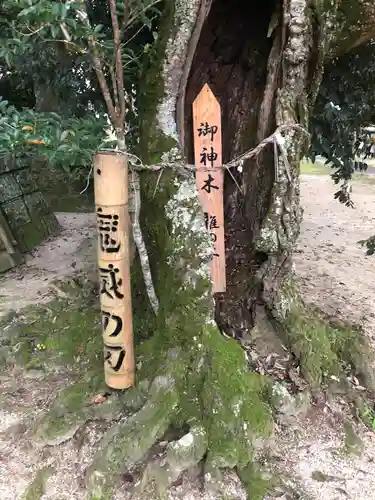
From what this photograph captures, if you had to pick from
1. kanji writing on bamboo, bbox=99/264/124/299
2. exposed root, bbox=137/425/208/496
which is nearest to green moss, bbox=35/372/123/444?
exposed root, bbox=137/425/208/496

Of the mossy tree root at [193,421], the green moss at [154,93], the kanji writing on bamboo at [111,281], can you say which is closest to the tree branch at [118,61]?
the green moss at [154,93]

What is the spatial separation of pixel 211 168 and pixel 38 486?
→ 1.74 metres

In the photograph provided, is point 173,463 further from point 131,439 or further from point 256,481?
point 256,481

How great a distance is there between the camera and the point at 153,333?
9.41ft

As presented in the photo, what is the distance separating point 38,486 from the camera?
2359mm

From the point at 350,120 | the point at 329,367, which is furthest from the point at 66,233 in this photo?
the point at 329,367

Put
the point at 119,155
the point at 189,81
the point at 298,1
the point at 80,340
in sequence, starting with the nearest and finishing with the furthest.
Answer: the point at 119,155
the point at 298,1
the point at 189,81
the point at 80,340

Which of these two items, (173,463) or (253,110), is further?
(253,110)

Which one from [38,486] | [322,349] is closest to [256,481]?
[322,349]

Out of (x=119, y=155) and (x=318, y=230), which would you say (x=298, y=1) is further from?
(x=318, y=230)

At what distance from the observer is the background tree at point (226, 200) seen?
2.29m

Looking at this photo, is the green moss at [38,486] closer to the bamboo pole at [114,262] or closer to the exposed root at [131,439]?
the exposed root at [131,439]

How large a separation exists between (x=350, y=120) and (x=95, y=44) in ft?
8.99

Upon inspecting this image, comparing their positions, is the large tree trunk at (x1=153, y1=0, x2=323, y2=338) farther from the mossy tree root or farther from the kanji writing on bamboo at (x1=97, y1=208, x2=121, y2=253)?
the kanji writing on bamboo at (x1=97, y1=208, x2=121, y2=253)
